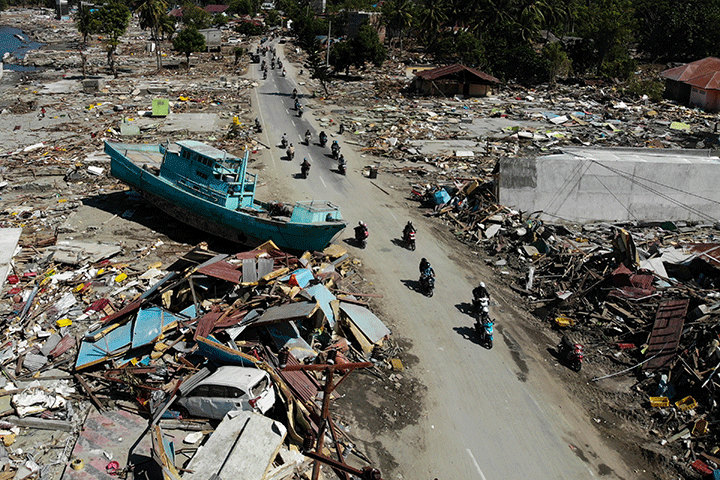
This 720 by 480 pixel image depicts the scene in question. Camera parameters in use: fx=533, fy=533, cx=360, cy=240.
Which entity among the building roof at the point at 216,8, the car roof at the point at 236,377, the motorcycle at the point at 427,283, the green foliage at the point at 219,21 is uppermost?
the building roof at the point at 216,8

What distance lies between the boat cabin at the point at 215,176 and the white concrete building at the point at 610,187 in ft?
36.4

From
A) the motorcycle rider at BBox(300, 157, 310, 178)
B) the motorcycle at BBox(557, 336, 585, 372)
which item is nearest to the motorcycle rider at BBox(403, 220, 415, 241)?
the motorcycle at BBox(557, 336, 585, 372)

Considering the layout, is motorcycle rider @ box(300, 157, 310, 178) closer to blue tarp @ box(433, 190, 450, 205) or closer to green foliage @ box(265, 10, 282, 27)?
blue tarp @ box(433, 190, 450, 205)

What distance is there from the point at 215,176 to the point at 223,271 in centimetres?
590

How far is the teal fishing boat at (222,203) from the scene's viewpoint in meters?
18.1

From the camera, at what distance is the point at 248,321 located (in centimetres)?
1341

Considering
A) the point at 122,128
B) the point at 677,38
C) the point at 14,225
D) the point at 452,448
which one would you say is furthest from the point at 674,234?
the point at 677,38

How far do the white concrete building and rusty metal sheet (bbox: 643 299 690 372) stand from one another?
9.37 m

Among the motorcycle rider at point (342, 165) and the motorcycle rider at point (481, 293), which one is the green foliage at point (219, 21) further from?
the motorcycle rider at point (481, 293)

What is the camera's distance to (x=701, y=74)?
→ 47844mm

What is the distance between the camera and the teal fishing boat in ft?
59.3

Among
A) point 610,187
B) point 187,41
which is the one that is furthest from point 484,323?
point 187,41

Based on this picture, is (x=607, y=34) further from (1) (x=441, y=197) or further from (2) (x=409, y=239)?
(2) (x=409, y=239)

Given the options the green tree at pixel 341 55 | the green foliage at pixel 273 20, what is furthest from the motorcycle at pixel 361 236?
the green foliage at pixel 273 20
